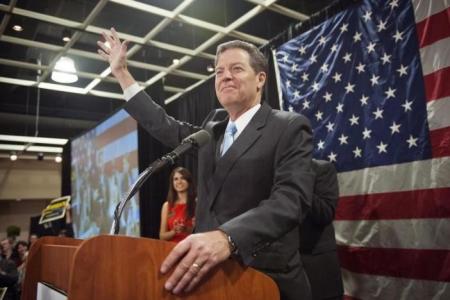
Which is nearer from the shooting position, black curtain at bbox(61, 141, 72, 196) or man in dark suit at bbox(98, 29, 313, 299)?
man in dark suit at bbox(98, 29, 313, 299)

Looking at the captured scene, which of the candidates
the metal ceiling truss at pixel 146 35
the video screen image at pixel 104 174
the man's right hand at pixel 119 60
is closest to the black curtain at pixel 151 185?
the video screen image at pixel 104 174

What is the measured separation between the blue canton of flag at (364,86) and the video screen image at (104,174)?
1.96 meters

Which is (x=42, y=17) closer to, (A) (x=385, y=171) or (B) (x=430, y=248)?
Result: (A) (x=385, y=171)

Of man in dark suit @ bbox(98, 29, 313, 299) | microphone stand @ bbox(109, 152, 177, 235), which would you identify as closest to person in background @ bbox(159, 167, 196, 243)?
man in dark suit @ bbox(98, 29, 313, 299)

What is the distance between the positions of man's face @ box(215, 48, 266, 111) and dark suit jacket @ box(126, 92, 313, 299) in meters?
0.07

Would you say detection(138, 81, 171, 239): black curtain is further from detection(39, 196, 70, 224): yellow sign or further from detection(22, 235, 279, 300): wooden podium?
detection(22, 235, 279, 300): wooden podium

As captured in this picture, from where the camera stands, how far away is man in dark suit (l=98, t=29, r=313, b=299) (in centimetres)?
69

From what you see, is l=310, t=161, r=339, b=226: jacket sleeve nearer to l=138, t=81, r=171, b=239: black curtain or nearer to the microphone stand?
the microphone stand

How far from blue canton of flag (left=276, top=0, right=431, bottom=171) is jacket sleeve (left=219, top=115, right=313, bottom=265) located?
1484mm

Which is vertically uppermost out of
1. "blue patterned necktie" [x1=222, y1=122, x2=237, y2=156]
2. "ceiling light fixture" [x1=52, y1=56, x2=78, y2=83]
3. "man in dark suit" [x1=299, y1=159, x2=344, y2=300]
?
"ceiling light fixture" [x1=52, y1=56, x2=78, y2=83]

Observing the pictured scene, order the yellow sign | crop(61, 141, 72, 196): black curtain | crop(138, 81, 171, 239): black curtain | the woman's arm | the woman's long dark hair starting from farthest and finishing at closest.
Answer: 1. crop(61, 141, 72, 196): black curtain
2. crop(138, 81, 171, 239): black curtain
3. the yellow sign
4. the woman's long dark hair
5. the woman's arm

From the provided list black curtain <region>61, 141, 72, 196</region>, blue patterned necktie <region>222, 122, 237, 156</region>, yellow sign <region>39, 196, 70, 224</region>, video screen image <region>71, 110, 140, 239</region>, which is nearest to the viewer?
blue patterned necktie <region>222, 122, 237, 156</region>

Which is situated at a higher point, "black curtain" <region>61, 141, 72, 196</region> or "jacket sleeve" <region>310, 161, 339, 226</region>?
"black curtain" <region>61, 141, 72, 196</region>

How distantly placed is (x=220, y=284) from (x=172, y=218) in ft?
8.26
